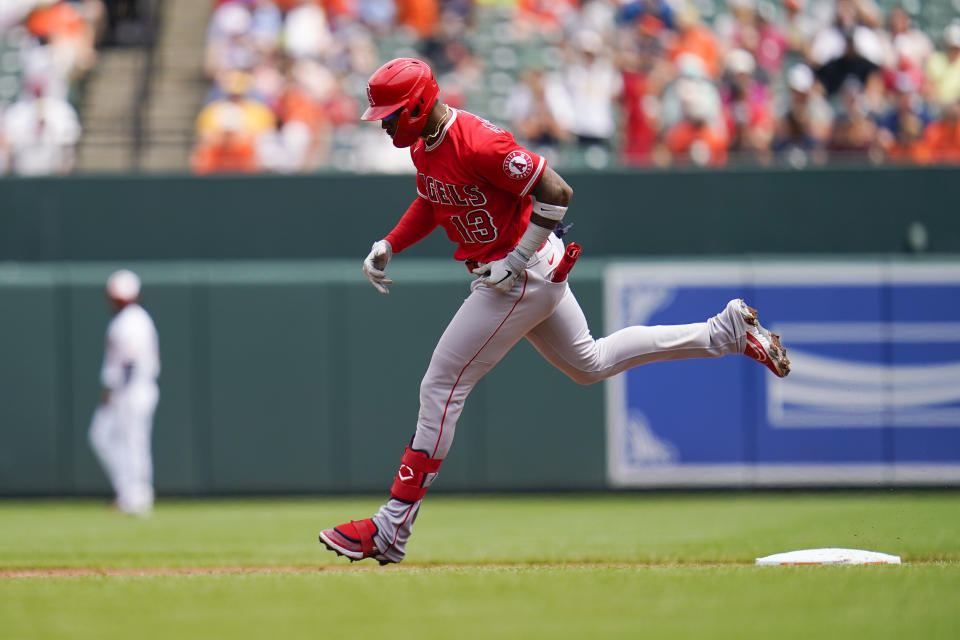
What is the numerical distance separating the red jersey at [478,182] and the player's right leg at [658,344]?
0.46 m

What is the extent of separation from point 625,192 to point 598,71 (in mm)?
1229

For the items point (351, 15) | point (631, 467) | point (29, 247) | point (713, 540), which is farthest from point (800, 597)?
point (351, 15)

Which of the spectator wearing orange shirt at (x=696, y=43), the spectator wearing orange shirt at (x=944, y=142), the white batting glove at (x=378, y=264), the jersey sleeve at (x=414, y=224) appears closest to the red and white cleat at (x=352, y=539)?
the white batting glove at (x=378, y=264)

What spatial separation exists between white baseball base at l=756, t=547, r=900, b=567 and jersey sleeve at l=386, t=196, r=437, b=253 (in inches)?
88.1

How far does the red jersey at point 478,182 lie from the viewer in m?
5.34

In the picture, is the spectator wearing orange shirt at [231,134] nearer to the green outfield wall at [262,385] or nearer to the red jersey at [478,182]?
the green outfield wall at [262,385]

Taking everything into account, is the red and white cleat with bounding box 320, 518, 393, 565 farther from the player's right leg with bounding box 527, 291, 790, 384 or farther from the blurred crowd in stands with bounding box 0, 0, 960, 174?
the blurred crowd in stands with bounding box 0, 0, 960, 174

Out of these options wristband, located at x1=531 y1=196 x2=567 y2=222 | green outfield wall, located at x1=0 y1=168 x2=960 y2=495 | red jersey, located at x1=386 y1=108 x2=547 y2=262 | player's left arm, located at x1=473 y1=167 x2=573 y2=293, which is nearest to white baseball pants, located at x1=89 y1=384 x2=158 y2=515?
green outfield wall, located at x1=0 y1=168 x2=960 y2=495

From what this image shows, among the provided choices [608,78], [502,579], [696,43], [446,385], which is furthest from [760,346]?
[696,43]

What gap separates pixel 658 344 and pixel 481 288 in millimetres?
869

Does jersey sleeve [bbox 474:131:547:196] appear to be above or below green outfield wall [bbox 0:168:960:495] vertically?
above

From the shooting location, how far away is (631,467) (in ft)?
35.5

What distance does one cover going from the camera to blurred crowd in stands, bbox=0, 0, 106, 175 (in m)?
11.4

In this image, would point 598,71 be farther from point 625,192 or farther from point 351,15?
point 351,15
